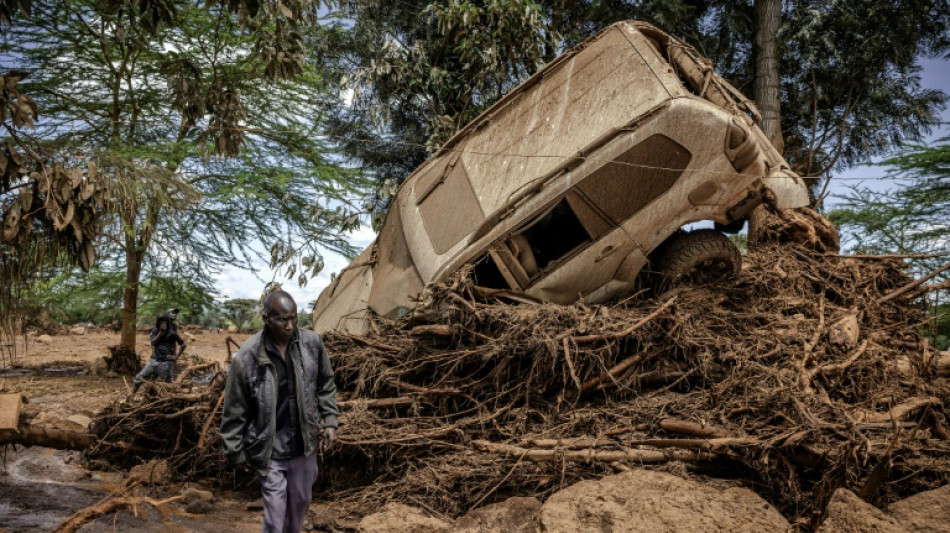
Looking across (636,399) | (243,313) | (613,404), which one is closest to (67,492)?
(613,404)

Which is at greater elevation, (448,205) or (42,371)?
(448,205)

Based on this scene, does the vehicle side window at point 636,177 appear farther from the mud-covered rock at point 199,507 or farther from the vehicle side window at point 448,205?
the mud-covered rock at point 199,507

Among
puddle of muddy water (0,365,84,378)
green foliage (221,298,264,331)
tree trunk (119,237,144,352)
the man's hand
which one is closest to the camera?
the man's hand

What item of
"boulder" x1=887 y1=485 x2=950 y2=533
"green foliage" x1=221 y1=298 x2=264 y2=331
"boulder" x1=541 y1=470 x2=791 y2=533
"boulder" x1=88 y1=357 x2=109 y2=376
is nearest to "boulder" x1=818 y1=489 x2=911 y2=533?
"boulder" x1=887 y1=485 x2=950 y2=533

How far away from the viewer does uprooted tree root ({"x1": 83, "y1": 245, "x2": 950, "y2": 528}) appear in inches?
169

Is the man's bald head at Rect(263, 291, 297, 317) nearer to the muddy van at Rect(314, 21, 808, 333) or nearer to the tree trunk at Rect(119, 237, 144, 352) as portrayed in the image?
the muddy van at Rect(314, 21, 808, 333)

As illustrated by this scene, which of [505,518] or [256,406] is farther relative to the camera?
[505,518]

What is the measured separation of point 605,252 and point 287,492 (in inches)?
131

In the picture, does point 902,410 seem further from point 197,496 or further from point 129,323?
point 129,323

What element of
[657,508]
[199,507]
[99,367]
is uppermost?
[99,367]

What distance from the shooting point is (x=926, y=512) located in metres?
3.48

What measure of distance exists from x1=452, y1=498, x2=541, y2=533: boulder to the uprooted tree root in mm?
173

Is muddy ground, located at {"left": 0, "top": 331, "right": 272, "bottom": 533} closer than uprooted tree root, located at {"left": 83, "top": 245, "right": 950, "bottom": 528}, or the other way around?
uprooted tree root, located at {"left": 83, "top": 245, "right": 950, "bottom": 528}

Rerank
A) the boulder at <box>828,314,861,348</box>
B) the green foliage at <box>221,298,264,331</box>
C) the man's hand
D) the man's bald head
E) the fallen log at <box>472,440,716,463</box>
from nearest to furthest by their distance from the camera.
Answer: the man's bald head, the man's hand, the fallen log at <box>472,440,716,463</box>, the boulder at <box>828,314,861,348</box>, the green foliage at <box>221,298,264,331</box>
